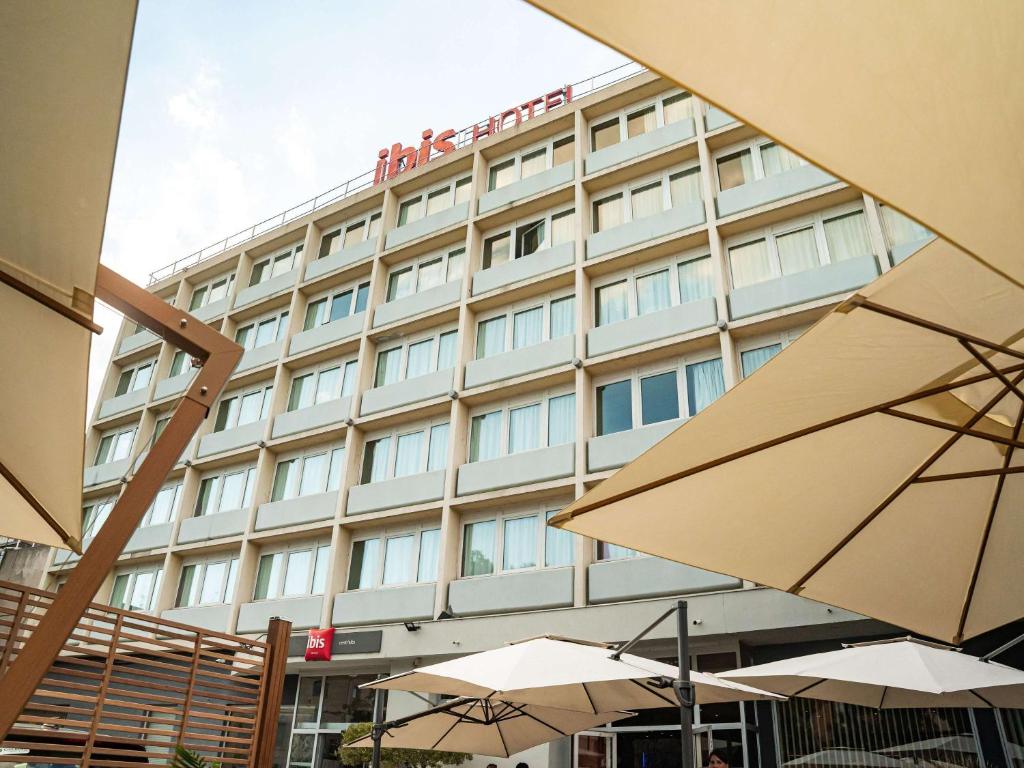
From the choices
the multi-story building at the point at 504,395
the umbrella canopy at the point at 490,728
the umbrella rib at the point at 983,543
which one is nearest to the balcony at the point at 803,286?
the multi-story building at the point at 504,395

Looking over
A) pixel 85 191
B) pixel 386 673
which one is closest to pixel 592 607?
pixel 386 673

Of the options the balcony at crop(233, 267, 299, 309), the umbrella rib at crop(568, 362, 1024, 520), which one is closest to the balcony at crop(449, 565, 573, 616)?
the umbrella rib at crop(568, 362, 1024, 520)

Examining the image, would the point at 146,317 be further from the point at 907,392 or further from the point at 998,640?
the point at 998,640

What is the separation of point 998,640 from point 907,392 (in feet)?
32.0

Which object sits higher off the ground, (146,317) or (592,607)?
(592,607)

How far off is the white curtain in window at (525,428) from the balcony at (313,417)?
432cm

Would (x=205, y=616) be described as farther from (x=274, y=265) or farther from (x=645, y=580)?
(x=645, y=580)

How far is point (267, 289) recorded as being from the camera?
2225 centimetres

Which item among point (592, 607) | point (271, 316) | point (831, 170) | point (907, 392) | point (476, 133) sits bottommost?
point (831, 170)

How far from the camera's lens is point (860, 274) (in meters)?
13.5

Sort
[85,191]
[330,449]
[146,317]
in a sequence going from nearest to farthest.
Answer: [85,191] < [146,317] < [330,449]

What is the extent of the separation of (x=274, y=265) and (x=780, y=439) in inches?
857

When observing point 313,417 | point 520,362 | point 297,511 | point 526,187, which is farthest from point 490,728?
point 526,187

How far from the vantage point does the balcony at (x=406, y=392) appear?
17266 millimetres
